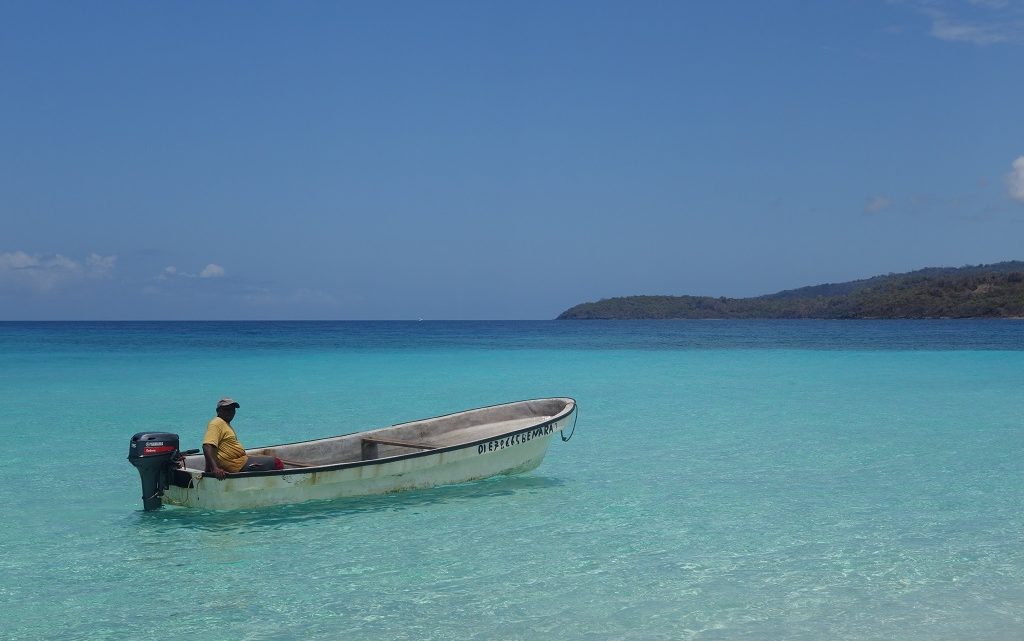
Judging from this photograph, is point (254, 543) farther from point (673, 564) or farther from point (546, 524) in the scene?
point (673, 564)

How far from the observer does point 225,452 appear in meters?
10.2

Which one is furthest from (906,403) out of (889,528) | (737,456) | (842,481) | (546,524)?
(546,524)

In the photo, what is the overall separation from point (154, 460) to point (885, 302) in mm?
145427

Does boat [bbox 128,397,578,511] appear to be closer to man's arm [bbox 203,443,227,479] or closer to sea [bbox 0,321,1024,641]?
man's arm [bbox 203,443,227,479]

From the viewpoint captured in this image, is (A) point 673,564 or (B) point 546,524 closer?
(A) point 673,564

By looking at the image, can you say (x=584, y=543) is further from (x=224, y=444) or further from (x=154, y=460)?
(x=154, y=460)

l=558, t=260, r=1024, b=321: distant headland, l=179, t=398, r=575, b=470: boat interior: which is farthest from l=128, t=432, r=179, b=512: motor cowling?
l=558, t=260, r=1024, b=321: distant headland

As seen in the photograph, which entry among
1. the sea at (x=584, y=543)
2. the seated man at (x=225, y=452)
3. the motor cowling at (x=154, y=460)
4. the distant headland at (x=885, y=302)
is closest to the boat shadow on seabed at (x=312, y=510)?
the sea at (x=584, y=543)

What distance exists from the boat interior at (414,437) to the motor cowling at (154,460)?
59cm

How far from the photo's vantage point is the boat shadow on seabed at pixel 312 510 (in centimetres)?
986

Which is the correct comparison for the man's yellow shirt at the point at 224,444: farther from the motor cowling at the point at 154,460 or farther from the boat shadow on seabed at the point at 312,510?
the boat shadow on seabed at the point at 312,510

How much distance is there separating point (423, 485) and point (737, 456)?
5960mm

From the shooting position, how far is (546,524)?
9898mm

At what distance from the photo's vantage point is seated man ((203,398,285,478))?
993cm
